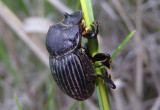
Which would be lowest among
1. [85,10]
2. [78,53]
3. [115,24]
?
[78,53]

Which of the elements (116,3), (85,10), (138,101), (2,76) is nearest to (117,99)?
(138,101)

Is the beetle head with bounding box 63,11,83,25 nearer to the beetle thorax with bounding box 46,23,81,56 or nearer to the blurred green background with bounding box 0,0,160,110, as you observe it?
the beetle thorax with bounding box 46,23,81,56

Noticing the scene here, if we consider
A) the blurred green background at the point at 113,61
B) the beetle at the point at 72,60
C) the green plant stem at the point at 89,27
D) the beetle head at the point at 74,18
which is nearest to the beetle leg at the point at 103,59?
the beetle at the point at 72,60

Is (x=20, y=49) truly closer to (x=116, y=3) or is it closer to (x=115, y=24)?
(x=115, y=24)

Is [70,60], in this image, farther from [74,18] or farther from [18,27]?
[18,27]

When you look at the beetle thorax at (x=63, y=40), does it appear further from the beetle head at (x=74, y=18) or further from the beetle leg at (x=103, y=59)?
the beetle leg at (x=103, y=59)

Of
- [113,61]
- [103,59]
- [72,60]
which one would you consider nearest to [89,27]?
[103,59]

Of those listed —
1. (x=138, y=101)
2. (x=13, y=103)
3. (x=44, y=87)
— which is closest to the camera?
(x=138, y=101)

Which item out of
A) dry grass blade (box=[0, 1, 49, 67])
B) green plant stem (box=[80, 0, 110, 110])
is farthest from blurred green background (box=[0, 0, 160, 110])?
green plant stem (box=[80, 0, 110, 110])
